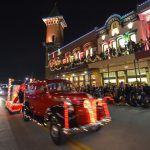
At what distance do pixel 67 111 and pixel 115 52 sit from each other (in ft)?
47.7

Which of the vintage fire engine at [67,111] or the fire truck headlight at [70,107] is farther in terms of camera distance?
the fire truck headlight at [70,107]

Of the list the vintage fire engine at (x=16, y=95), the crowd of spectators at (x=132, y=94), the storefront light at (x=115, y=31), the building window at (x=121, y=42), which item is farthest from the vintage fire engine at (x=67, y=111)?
the storefront light at (x=115, y=31)

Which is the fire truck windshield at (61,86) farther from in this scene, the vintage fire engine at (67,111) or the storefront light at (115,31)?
the storefront light at (115,31)

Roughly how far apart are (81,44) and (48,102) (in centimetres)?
2339

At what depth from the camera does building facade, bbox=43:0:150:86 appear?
17.4 meters

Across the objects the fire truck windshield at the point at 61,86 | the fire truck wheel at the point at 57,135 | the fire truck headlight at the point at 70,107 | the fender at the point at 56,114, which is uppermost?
the fire truck windshield at the point at 61,86

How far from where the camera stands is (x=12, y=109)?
1330 centimetres

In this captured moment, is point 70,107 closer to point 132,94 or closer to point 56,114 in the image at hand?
point 56,114

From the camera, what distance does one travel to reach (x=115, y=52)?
19.3 m

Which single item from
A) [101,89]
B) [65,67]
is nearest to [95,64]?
[101,89]

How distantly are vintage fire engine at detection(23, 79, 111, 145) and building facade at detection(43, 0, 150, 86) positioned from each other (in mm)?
9217

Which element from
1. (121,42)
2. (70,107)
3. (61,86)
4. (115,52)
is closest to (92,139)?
(70,107)

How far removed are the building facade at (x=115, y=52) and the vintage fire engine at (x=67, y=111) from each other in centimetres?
922

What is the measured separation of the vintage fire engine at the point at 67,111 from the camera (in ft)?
20.0
